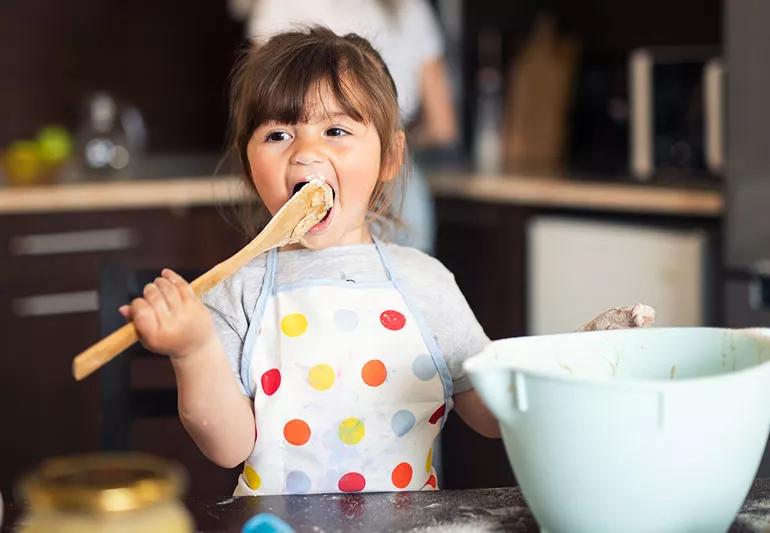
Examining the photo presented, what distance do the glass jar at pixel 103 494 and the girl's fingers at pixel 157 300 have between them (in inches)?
8.6

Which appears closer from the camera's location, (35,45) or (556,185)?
(556,185)

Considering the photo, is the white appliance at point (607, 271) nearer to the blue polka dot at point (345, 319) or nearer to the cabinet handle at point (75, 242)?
the cabinet handle at point (75, 242)

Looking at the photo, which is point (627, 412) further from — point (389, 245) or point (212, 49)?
point (212, 49)

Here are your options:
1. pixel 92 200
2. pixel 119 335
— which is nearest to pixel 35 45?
pixel 92 200

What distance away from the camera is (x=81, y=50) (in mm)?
3773

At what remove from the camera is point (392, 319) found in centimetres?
131

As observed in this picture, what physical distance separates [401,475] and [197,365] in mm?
283

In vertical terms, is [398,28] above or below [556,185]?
above

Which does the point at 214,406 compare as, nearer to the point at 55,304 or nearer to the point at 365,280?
the point at 365,280

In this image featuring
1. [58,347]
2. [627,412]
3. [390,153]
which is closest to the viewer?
[627,412]

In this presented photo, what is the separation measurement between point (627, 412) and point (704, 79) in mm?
2316

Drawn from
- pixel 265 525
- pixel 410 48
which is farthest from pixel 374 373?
pixel 410 48

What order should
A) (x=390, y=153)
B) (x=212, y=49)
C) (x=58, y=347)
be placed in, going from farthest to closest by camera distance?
1. (x=212, y=49)
2. (x=58, y=347)
3. (x=390, y=153)

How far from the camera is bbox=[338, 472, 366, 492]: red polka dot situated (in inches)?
49.7
